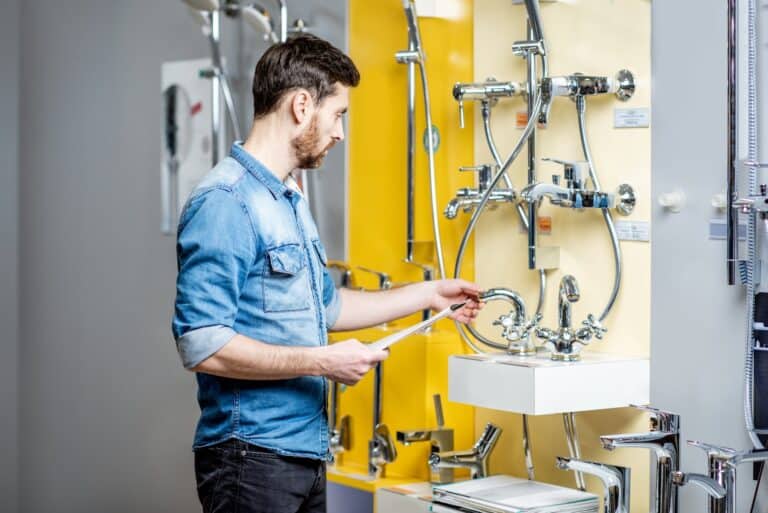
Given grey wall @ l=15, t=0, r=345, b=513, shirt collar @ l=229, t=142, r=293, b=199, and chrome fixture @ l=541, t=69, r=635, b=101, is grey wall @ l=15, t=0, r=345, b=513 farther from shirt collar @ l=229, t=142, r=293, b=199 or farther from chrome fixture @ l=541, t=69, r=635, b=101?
shirt collar @ l=229, t=142, r=293, b=199

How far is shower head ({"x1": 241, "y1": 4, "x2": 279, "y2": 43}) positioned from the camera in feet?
10.1

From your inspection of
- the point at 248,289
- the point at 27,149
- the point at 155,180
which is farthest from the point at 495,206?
the point at 27,149

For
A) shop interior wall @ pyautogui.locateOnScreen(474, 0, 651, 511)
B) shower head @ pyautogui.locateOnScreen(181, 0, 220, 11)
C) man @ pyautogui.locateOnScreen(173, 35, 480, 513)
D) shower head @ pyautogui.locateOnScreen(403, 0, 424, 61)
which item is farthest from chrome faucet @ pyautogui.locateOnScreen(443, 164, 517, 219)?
shower head @ pyautogui.locateOnScreen(181, 0, 220, 11)

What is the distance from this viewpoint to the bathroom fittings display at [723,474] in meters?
1.89

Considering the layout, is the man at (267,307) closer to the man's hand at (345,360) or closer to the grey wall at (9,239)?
the man's hand at (345,360)

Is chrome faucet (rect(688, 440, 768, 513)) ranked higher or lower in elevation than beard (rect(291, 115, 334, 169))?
lower

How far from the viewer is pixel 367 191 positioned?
2.87 meters

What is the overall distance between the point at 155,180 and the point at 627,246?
1846 millimetres

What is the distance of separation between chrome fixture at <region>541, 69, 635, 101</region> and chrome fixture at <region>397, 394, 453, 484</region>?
742 millimetres

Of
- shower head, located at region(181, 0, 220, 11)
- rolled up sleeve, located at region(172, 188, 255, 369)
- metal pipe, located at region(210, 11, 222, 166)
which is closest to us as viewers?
rolled up sleeve, located at region(172, 188, 255, 369)

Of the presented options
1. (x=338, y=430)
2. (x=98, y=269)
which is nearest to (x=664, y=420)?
(x=338, y=430)

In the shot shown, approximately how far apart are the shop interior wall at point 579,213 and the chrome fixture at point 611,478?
199 mm

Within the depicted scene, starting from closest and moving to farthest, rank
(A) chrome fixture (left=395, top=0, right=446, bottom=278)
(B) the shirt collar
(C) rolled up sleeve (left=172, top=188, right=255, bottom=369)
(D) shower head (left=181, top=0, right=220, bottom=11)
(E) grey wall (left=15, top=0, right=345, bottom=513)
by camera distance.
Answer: (C) rolled up sleeve (left=172, top=188, right=255, bottom=369) < (B) the shirt collar < (A) chrome fixture (left=395, top=0, right=446, bottom=278) < (D) shower head (left=181, top=0, right=220, bottom=11) < (E) grey wall (left=15, top=0, right=345, bottom=513)

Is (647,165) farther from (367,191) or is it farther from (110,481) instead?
(110,481)
